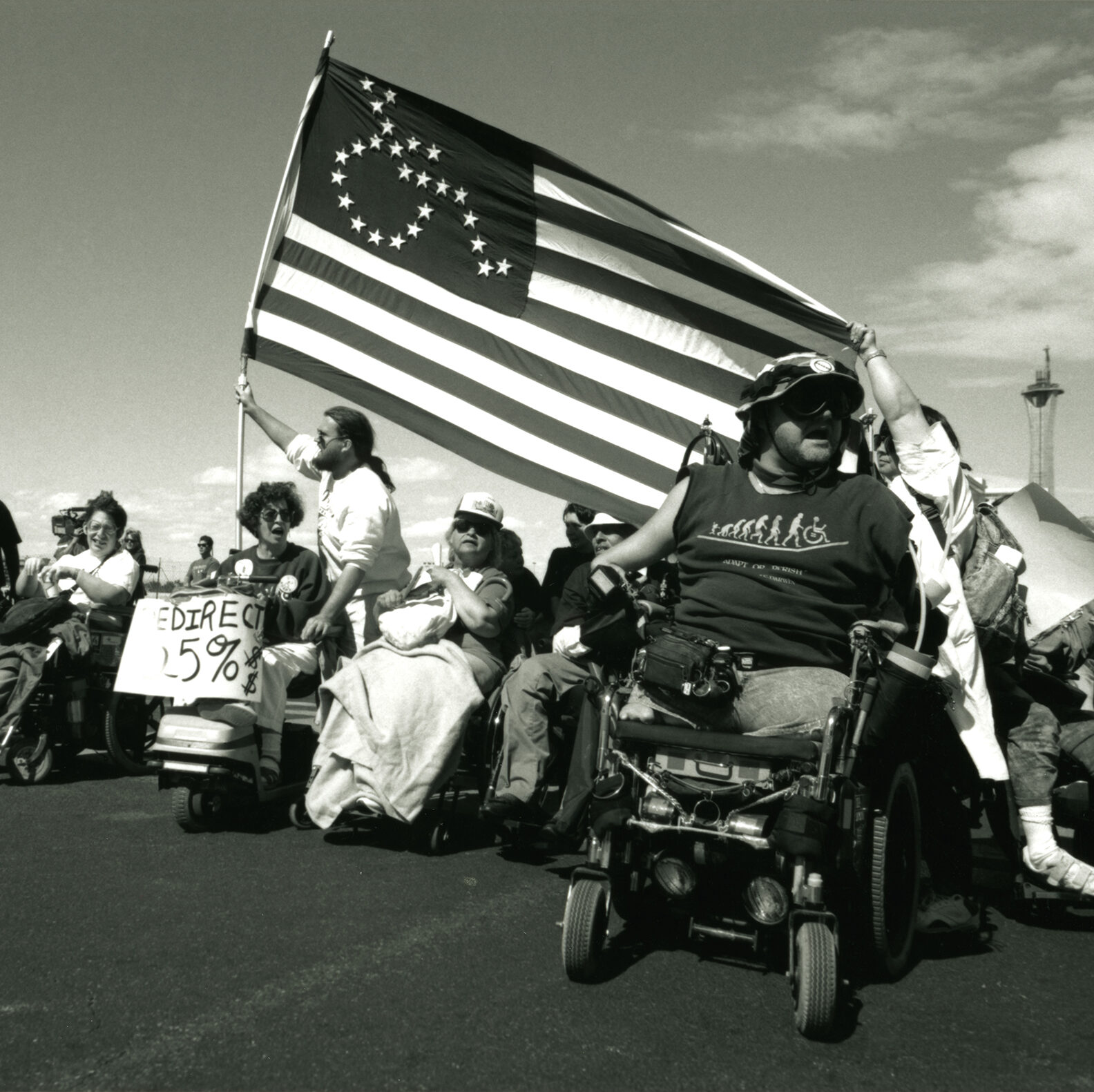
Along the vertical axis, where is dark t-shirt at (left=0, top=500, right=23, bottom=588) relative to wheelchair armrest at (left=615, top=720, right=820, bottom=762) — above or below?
above

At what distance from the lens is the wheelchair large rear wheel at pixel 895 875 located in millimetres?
3564

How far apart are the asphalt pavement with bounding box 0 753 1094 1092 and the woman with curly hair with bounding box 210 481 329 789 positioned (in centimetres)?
87

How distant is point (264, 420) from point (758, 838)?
15.8 ft

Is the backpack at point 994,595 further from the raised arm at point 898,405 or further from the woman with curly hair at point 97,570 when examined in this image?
the woman with curly hair at point 97,570

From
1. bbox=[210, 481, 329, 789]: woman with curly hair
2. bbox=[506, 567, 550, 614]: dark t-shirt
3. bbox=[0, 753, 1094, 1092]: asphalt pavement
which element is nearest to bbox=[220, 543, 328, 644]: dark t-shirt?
bbox=[210, 481, 329, 789]: woman with curly hair

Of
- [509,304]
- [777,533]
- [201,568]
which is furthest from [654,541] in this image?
[201,568]

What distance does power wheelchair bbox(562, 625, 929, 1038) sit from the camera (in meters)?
3.14

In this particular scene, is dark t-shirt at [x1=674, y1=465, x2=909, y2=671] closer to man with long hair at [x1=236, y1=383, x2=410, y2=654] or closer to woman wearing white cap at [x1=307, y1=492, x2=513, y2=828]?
woman wearing white cap at [x1=307, y1=492, x2=513, y2=828]

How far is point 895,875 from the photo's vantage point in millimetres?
3814

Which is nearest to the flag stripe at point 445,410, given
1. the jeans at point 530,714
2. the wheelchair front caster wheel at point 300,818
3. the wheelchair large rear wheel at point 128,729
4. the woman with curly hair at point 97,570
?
the jeans at point 530,714

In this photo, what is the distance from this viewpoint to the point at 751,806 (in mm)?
3309

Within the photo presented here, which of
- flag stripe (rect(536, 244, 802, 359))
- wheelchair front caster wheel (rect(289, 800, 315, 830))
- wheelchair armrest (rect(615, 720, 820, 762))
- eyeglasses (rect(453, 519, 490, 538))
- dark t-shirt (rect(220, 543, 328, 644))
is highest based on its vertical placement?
flag stripe (rect(536, 244, 802, 359))

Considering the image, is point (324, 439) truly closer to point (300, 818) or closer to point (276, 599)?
point (276, 599)

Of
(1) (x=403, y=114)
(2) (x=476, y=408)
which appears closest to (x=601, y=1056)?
(2) (x=476, y=408)
